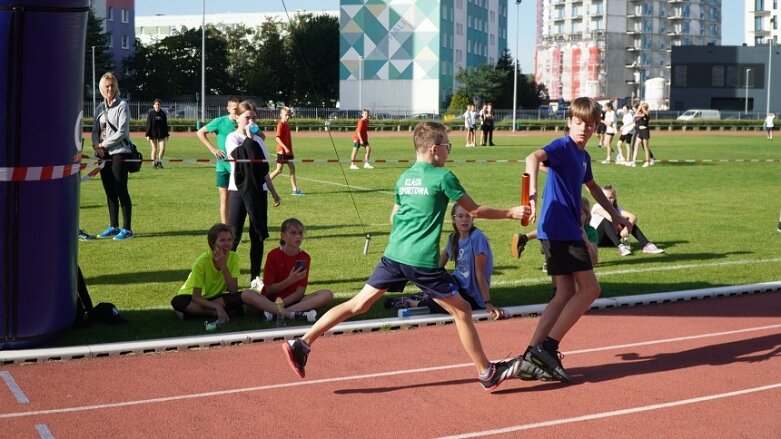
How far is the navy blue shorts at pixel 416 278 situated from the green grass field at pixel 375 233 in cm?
229

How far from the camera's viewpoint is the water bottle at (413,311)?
9062 millimetres

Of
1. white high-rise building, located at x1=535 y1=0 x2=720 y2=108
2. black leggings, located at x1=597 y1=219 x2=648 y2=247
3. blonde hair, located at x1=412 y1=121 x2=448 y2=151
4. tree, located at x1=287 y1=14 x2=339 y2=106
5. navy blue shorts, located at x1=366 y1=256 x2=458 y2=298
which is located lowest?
black leggings, located at x1=597 y1=219 x2=648 y2=247

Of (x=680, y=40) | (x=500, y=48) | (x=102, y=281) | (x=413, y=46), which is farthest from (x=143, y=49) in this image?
(x=680, y=40)

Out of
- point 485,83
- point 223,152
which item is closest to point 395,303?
point 223,152

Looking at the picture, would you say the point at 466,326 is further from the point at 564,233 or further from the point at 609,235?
the point at 609,235

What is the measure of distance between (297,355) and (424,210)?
1302 mm

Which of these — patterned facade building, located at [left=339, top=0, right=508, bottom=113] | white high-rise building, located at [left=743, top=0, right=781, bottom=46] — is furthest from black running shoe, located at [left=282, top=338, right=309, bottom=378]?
white high-rise building, located at [left=743, top=0, right=781, bottom=46]

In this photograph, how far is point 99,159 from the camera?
1346 cm

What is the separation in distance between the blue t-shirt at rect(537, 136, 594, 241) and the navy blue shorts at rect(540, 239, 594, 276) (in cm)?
4

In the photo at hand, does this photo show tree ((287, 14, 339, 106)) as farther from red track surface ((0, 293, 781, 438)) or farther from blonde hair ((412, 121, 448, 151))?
blonde hair ((412, 121, 448, 151))

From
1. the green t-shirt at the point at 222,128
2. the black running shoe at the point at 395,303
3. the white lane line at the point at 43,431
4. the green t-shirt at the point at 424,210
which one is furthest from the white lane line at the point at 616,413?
the green t-shirt at the point at 222,128

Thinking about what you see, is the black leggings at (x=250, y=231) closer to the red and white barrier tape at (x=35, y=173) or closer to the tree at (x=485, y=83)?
the red and white barrier tape at (x=35, y=173)

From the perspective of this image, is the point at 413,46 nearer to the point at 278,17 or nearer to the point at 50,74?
the point at 278,17

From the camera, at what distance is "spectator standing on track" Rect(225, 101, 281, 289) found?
34.4 ft
